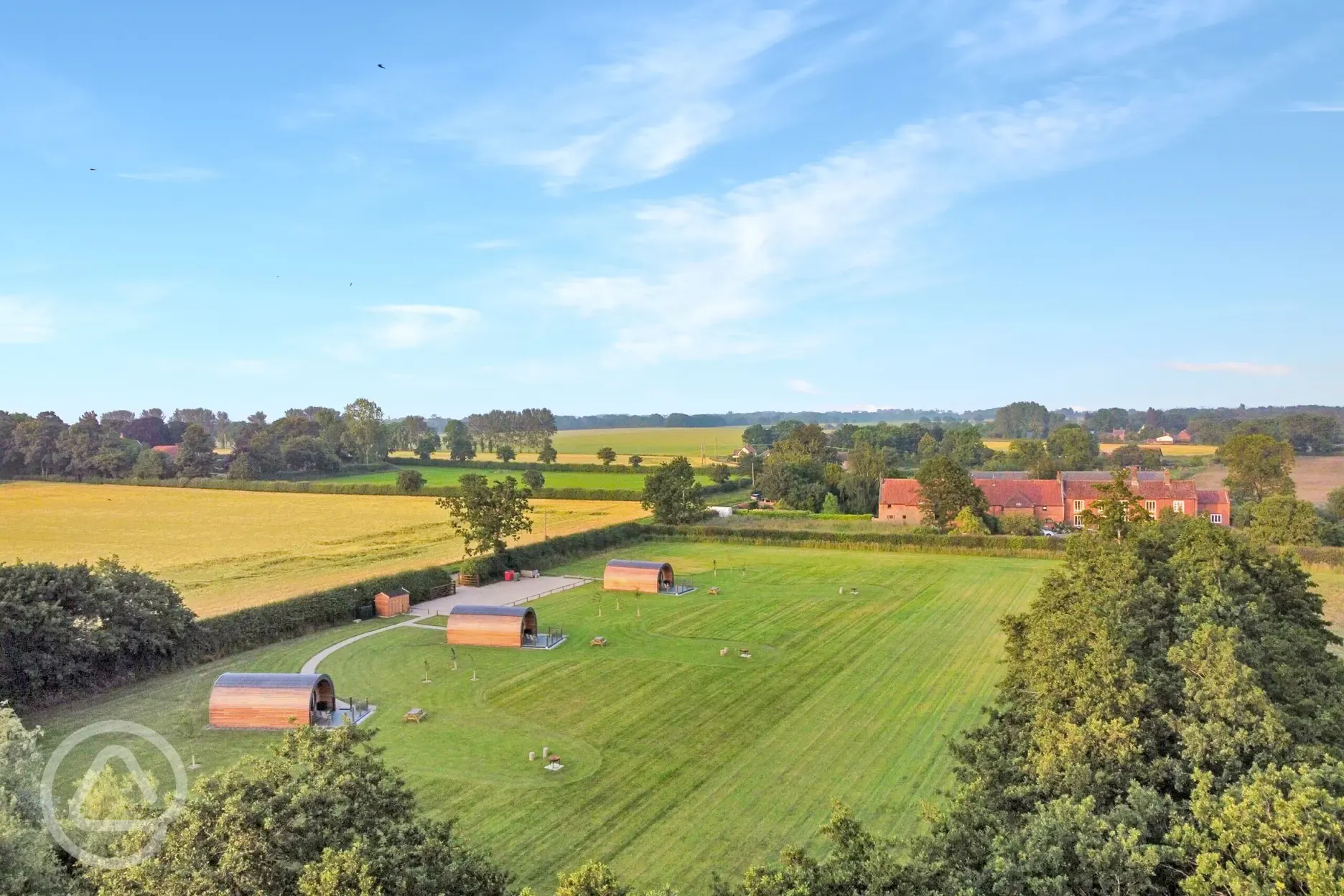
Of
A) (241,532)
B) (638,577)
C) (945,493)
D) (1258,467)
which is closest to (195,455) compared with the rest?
(241,532)

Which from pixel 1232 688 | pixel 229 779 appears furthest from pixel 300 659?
pixel 1232 688

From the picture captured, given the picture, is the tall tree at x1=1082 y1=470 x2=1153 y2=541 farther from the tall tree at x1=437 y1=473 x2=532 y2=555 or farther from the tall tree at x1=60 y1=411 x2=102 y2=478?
the tall tree at x1=60 y1=411 x2=102 y2=478

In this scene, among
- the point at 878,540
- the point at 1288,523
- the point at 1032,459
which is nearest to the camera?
the point at 1288,523

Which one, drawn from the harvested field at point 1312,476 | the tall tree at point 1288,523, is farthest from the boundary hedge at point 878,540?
the harvested field at point 1312,476

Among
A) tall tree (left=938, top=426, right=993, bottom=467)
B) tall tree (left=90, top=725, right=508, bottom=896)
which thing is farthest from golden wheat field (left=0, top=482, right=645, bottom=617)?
tall tree (left=938, top=426, right=993, bottom=467)

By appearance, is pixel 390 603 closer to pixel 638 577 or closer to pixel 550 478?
pixel 638 577

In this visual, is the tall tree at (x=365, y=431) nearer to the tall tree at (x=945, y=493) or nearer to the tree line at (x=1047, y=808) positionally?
the tall tree at (x=945, y=493)

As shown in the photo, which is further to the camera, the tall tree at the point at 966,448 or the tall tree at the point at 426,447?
the tall tree at the point at 426,447
